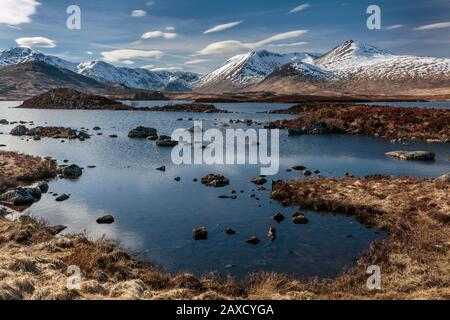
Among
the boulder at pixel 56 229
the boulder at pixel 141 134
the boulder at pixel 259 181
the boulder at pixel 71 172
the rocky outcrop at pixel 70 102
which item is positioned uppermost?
the rocky outcrop at pixel 70 102

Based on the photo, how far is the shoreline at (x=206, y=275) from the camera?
674 inches

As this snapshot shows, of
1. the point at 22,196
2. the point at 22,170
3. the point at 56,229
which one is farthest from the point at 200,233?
the point at 22,170

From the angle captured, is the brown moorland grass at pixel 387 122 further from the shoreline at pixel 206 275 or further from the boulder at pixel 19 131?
the boulder at pixel 19 131

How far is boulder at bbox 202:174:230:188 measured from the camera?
132ft

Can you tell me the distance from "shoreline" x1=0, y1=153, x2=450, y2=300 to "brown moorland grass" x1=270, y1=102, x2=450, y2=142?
5239 cm

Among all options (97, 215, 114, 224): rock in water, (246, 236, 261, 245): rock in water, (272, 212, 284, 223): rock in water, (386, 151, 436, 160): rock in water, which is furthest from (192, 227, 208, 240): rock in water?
(386, 151, 436, 160): rock in water

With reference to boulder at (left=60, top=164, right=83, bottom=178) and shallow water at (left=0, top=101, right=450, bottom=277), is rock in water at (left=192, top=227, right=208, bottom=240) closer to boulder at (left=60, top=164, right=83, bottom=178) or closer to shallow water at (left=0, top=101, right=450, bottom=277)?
shallow water at (left=0, top=101, right=450, bottom=277)

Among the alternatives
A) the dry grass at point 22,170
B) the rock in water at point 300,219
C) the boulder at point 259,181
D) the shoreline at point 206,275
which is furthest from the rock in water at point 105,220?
the boulder at point 259,181

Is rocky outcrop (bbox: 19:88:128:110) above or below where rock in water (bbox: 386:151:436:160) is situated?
above

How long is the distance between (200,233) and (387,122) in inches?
2752

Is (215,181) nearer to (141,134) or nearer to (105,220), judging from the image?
(105,220)

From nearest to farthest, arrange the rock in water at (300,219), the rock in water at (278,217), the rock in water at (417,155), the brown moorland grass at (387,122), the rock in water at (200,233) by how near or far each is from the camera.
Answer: the rock in water at (200,233) < the rock in water at (300,219) < the rock in water at (278,217) < the rock in water at (417,155) < the brown moorland grass at (387,122)

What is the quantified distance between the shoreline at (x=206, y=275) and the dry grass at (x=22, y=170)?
12989 millimetres
